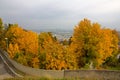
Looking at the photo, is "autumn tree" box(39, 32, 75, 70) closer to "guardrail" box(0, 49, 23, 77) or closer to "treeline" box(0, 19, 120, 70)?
"treeline" box(0, 19, 120, 70)

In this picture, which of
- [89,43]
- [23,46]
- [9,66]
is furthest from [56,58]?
[9,66]

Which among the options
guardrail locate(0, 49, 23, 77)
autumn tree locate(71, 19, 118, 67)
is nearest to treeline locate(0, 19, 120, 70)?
autumn tree locate(71, 19, 118, 67)

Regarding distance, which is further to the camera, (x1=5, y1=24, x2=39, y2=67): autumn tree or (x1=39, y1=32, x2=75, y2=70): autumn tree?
(x1=5, y1=24, x2=39, y2=67): autumn tree

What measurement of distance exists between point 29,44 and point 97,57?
11811 millimetres

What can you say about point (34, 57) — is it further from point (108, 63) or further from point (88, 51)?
point (108, 63)

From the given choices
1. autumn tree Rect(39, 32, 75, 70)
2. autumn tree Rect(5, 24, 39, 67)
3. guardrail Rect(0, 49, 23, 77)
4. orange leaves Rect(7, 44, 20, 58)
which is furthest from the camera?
orange leaves Rect(7, 44, 20, 58)

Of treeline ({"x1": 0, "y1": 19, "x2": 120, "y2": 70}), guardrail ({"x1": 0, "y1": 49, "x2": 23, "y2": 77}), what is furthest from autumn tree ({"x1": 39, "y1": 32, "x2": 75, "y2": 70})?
guardrail ({"x1": 0, "y1": 49, "x2": 23, "y2": 77})

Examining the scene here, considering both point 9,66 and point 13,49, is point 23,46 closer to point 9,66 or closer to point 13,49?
point 13,49

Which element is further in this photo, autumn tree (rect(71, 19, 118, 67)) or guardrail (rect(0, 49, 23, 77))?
autumn tree (rect(71, 19, 118, 67))

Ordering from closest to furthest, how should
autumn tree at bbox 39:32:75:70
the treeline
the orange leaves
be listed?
autumn tree at bbox 39:32:75:70 → the treeline → the orange leaves

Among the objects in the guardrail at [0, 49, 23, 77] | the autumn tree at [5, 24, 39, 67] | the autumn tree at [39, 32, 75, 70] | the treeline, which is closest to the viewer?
the guardrail at [0, 49, 23, 77]

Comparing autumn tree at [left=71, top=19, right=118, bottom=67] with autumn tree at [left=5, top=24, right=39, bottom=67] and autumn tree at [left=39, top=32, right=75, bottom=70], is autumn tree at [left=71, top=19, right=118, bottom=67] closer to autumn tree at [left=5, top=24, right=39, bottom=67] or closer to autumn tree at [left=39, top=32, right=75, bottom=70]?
autumn tree at [left=39, top=32, right=75, bottom=70]

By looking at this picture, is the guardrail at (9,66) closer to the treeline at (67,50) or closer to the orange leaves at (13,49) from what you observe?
the treeline at (67,50)

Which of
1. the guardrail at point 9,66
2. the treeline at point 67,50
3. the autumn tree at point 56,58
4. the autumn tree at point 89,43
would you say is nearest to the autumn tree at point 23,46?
the treeline at point 67,50
